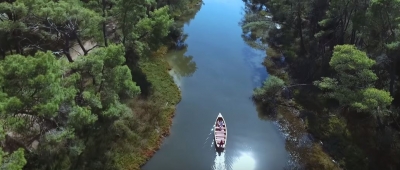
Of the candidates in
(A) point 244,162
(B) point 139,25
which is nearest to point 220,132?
(A) point 244,162

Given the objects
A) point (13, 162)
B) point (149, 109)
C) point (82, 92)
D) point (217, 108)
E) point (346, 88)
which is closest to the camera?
point (13, 162)

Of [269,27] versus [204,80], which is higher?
[269,27]

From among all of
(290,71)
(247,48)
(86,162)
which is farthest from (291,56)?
(86,162)

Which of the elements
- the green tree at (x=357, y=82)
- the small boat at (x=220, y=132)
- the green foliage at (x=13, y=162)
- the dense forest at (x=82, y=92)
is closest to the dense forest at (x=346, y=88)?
the green tree at (x=357, y=82)

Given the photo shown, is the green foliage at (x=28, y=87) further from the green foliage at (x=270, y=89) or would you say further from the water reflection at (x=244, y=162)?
the green foliage at (x=270, y=89)

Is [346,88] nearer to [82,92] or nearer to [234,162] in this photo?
[234,162]

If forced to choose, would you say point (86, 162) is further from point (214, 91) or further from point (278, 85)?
point (278, 85)

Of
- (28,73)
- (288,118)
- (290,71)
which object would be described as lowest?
(28,73)
